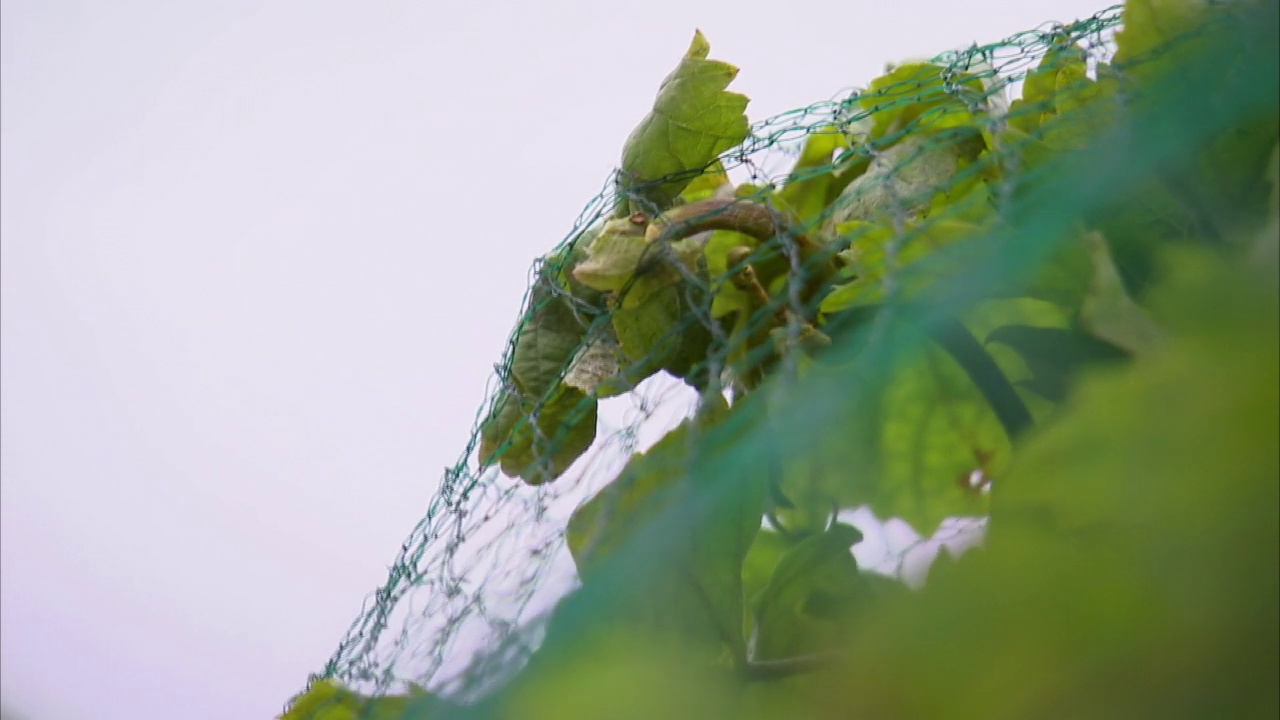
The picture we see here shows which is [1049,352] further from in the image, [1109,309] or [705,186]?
[705,186]

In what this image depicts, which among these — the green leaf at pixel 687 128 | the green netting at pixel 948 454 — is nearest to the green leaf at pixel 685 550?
the green netting at pixel 948 454

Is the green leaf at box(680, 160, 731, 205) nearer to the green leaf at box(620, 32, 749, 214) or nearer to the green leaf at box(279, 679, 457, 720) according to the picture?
the green leaf at box(620, 32, 749, 214)

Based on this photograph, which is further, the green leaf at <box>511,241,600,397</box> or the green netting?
the green leaf at <box>511,241,600,397</box>

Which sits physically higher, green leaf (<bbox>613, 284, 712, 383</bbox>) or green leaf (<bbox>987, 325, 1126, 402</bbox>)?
green leaf (<bbox>613, 284, 712, 383</bbox>)

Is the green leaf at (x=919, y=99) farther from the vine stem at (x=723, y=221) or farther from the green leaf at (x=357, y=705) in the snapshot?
the green leaf at (x=357, y=705)

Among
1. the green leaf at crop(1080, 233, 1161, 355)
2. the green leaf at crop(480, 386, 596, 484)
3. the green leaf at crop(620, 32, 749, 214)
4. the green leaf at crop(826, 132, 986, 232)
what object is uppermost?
the green leaf at crop(620, 32, 749, 214)

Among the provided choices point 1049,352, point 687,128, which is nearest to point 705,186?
point 687,128

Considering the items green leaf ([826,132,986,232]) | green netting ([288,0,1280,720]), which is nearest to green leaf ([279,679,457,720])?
green netting ([288,0,1280,720])

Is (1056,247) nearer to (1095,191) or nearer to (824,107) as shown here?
(1095,191)
